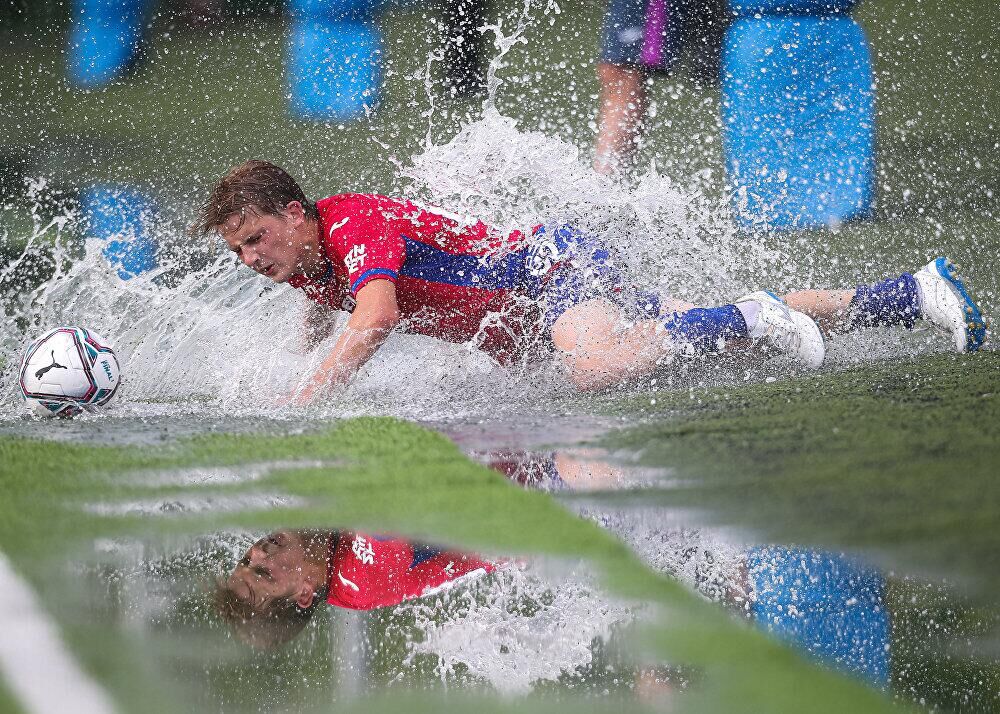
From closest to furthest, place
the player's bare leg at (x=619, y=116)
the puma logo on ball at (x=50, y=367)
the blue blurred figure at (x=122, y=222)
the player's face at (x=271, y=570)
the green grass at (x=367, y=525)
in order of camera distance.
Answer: the green grass at (x=367, y=525) < the player's face at (x=271, y=570) < the puma logo on ball at (x=50, y=367) < the player's bare leg at (x=619, y=116) < the blue blurred figure at (x=122, y=222)

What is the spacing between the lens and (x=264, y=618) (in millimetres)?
1283

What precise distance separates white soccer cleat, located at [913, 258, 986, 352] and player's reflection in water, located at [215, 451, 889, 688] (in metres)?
1.51

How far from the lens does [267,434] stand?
2.31 m

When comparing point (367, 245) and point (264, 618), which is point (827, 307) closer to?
point (367, 245)

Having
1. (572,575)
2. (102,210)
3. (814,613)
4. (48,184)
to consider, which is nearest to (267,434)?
(572,575)

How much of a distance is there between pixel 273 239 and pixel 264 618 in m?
1.37

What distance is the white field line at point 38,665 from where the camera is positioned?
1.10 metres

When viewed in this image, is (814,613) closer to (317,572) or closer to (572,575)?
(572,575)

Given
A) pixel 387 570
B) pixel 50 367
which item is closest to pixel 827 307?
pixel 387 570

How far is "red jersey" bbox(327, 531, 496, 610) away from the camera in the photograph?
4.36 ft

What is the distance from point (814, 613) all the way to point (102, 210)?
490cm

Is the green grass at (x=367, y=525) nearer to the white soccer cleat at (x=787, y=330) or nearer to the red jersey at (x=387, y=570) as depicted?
the red jersey at (x=387, y=570)

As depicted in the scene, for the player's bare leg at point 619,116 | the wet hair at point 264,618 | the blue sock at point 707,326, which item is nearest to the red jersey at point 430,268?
the blue sock at point 707,326

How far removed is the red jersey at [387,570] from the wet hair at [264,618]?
0.05m
